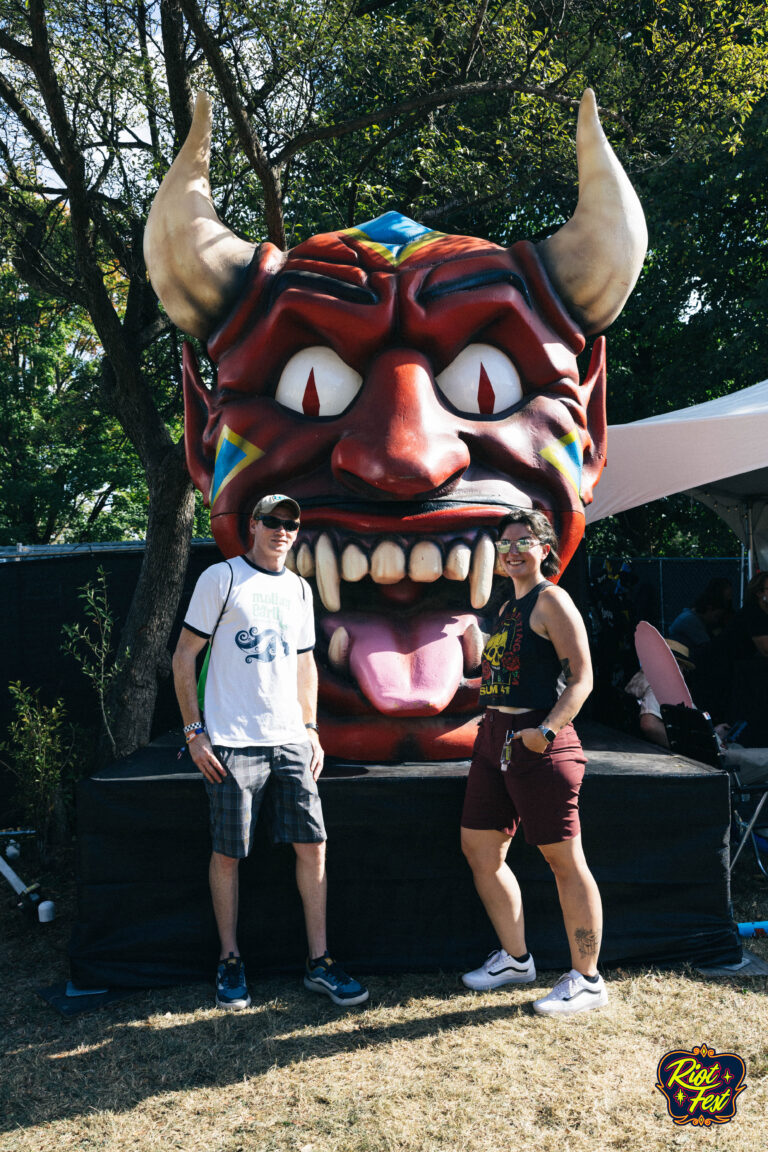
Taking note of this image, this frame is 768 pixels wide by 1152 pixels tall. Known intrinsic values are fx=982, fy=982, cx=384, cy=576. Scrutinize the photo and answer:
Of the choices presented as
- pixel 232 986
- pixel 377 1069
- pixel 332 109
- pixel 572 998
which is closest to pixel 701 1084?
pixel 572 998

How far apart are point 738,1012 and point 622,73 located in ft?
23.7

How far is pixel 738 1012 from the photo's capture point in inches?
129

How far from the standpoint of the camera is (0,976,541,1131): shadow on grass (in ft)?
9.38

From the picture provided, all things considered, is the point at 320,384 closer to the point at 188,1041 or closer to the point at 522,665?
the point at 522,665

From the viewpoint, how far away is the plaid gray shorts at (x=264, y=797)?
3322 mm

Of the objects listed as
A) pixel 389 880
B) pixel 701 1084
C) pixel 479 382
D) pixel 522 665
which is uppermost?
pixel 479 382

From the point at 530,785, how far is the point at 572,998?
748mm

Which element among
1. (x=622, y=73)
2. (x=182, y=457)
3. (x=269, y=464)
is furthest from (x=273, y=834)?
(x=622, y=73)

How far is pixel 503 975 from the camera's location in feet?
11.4

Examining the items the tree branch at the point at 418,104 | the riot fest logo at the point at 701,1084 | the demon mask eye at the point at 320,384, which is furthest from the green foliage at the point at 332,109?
the riot fest logo at the point at 701,1084

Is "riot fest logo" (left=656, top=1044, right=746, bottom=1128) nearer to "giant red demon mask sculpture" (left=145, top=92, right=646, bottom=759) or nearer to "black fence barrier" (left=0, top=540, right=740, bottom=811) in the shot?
"giant red demon mask sculpture" (left=145, top=92, right=646, bottom=759)

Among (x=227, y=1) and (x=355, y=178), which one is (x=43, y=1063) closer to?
(x=227, y=1)

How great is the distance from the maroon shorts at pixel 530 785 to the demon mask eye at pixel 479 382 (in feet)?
4.46

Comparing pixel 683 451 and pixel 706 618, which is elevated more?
pixel 683 451
